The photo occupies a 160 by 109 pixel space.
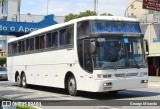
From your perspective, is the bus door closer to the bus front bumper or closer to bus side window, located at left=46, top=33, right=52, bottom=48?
the bus front bumper

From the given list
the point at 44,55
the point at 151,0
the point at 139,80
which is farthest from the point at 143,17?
the point at 139,80

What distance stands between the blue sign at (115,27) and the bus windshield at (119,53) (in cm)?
39

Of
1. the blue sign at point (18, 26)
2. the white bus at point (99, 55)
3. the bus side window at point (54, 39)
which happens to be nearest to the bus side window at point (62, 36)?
the white bus at point (99, 55)

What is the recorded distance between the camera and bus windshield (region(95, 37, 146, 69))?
1593 cm

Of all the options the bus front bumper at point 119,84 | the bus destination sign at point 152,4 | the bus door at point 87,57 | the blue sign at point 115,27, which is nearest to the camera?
the bus front bumper at point 119,84

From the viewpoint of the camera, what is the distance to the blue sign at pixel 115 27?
16423mm

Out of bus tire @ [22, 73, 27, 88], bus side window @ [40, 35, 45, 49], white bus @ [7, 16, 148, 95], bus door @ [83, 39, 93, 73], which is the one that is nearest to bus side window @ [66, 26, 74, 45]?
white bus @ [7, 16, 148, 95]

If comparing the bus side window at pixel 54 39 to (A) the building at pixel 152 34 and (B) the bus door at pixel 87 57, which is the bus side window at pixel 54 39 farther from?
(A) the building at pixel 152 34

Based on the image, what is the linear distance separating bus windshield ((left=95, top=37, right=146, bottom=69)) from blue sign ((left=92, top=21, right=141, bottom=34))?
0.39m

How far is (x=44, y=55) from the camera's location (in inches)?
834

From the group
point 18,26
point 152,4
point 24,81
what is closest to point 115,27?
point 24,81

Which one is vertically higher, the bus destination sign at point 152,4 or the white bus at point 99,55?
the bus destination sign at point 152,4

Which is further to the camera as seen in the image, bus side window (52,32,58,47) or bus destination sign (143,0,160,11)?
bus destination sign (143,0,160,11)

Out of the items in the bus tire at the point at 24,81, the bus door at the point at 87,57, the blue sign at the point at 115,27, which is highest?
the blue sign at the point at 115,27
